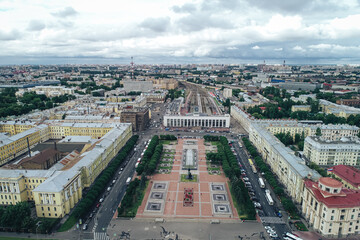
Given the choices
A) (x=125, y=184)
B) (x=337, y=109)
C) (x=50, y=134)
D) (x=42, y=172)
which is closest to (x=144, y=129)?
(x=50, y=134)

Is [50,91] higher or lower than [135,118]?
higher

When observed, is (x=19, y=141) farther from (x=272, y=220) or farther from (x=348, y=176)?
(x=348, y=176)

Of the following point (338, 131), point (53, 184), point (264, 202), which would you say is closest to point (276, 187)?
point (264, 202)

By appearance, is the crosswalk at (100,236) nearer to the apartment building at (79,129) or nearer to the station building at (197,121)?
the apartment building at (79,129)

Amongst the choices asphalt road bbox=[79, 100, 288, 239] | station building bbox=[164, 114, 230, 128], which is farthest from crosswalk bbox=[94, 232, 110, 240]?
station building bbox=[164, 114, 230, 128]

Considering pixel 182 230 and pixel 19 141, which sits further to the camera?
pixel 19 141

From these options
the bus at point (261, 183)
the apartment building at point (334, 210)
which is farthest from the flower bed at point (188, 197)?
the apartment building at point (334, 210)

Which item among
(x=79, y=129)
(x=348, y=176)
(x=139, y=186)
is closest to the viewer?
(x=348, y=176)

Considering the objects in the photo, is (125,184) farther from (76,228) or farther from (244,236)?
(244,236)
